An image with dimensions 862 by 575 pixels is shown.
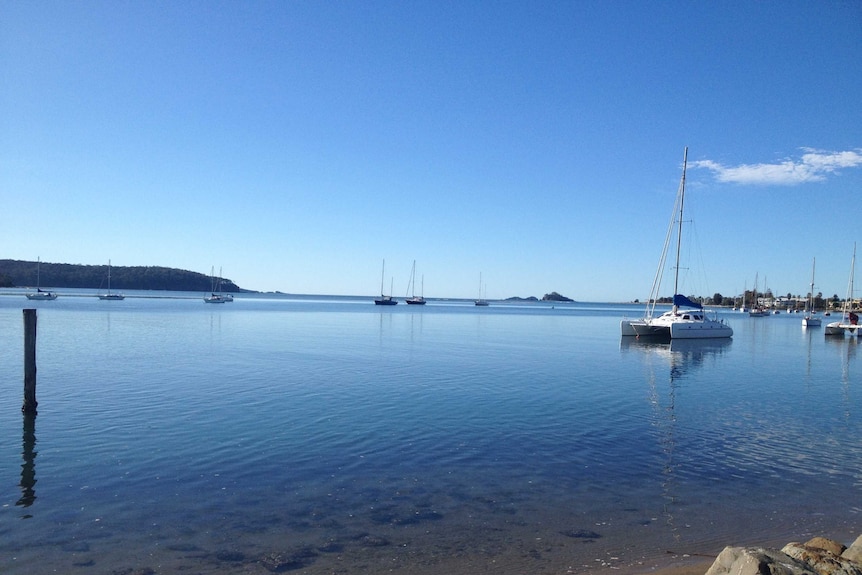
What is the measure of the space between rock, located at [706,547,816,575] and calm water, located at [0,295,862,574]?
1725mm

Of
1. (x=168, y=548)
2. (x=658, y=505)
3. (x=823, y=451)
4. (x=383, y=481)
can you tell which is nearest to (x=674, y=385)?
→ (x=823, y=451)

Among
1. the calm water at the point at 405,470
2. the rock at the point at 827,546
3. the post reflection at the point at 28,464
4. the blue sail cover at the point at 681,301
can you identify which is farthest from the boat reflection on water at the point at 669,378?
the post reflection at the point at 28,464

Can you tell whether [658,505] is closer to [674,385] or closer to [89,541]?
[89,541]

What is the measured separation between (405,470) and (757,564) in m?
7.04

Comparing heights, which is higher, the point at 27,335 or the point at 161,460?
the point at 27,335

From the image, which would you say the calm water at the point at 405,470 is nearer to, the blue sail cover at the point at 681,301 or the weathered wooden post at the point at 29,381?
the weathered wooden post at the point at 29,381

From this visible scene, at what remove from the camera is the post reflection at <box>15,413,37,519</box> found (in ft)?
33.2

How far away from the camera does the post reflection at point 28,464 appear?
33.2ft

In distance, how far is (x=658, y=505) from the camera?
416 inches

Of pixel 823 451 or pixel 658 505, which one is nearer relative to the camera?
pixel 658 505

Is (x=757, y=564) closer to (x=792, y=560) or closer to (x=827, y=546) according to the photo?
(x=792, y=560)

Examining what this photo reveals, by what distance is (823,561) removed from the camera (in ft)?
22.5

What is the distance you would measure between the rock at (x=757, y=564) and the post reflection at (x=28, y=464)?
9730 millimetres

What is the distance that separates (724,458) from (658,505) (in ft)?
13.7
